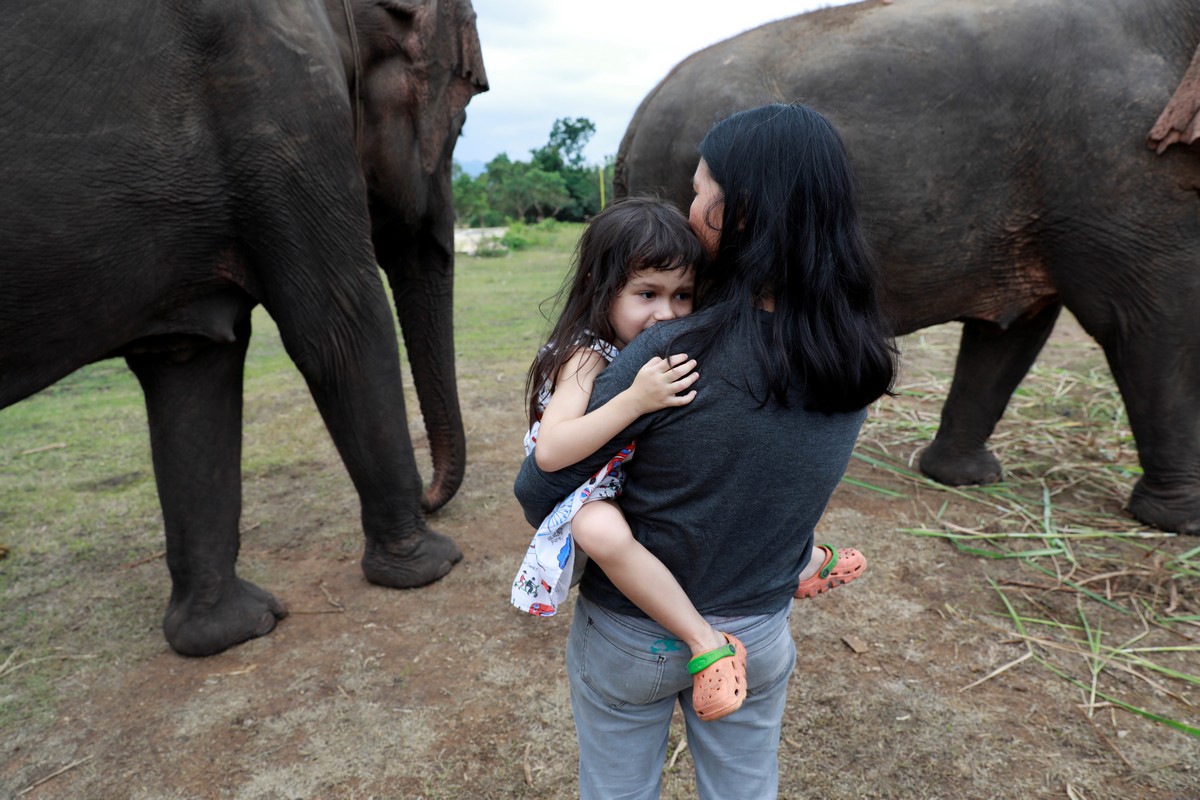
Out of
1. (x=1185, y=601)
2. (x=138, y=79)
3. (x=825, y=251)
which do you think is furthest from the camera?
(x=1185, y=601)

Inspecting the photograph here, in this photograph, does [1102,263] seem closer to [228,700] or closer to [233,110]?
[233,110]

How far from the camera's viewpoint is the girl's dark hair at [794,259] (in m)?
1.07

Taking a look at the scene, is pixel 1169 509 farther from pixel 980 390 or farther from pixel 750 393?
pixel 750 393

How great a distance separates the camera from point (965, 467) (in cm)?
367

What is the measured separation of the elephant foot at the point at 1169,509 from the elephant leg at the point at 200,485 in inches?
127

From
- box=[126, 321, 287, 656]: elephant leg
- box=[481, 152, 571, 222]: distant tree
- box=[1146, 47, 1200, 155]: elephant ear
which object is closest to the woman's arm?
box=[126, 321, 287, 656]: elephant leg

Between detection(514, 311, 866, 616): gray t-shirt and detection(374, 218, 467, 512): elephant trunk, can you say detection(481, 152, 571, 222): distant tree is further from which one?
detection(514, 311, 866, 616): gray t-shirt

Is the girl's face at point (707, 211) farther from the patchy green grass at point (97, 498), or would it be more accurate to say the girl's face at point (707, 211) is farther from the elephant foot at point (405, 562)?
the patchy green grass at point (97, 498)

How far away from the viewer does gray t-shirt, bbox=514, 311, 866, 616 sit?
1.10m

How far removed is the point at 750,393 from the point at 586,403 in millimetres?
225

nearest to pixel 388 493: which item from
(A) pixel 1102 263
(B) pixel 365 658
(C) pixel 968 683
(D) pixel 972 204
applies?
(B) pixel 365 658

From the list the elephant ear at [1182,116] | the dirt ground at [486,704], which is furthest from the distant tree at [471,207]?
the elephant ear at [1182,116]

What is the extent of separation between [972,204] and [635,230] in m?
2.26

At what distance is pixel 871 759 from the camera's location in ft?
6.52
